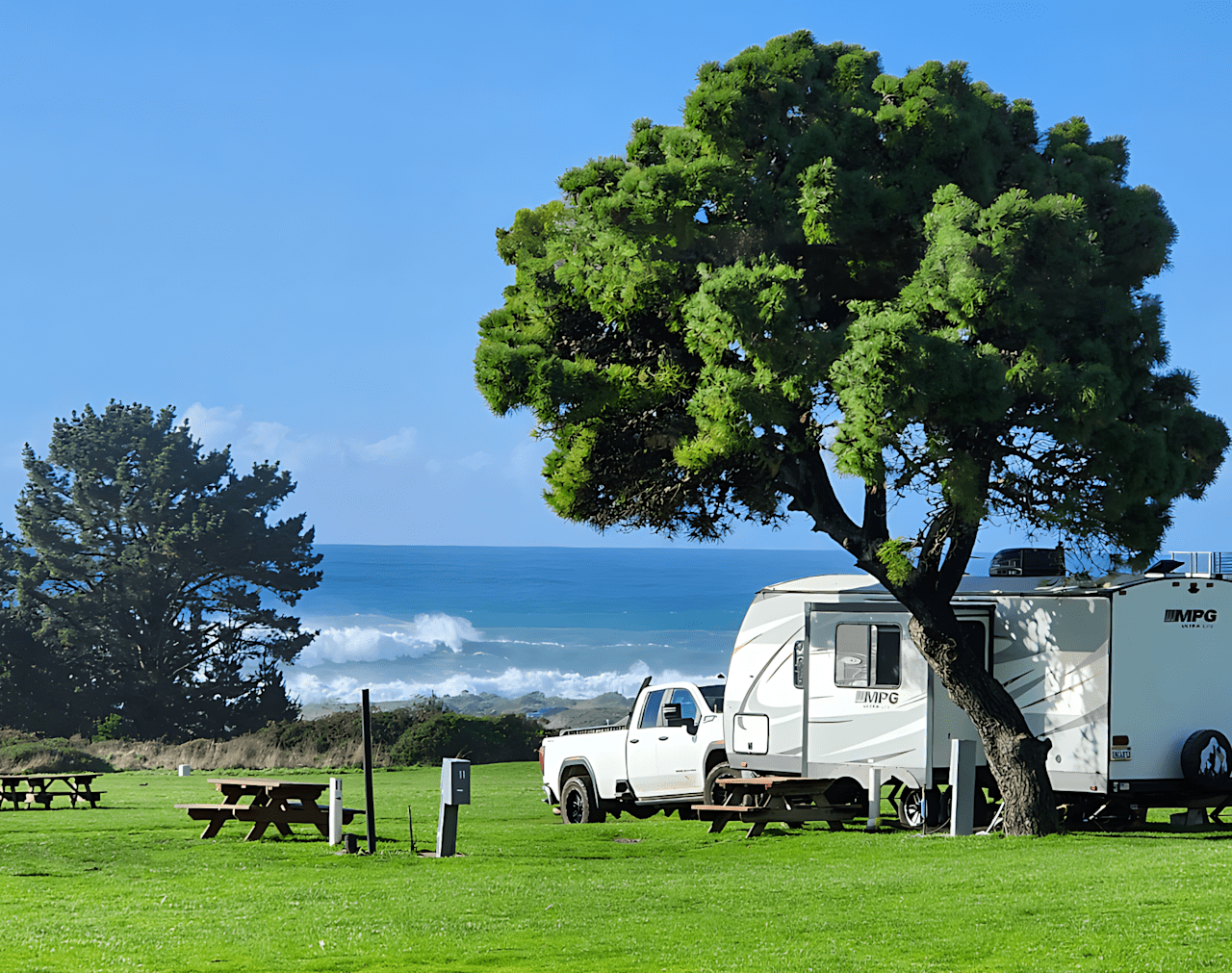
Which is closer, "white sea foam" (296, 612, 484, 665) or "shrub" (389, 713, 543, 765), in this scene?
"shrub" (389, 713, 543, 765)

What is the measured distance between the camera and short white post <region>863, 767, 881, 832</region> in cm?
1681

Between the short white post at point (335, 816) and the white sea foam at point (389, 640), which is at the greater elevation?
the white sea foam at point (389, 640)

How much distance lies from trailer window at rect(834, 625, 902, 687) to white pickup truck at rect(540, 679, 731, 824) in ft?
5.98

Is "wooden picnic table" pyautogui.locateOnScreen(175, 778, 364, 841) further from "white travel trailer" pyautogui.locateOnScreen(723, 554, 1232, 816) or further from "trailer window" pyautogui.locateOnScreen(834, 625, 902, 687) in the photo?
"trailer window" pyautogui.locateOnScreen(834, 625, 902, 687)

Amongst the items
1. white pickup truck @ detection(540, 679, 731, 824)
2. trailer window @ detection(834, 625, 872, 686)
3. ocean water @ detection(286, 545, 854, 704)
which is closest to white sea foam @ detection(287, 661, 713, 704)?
ocean water @ detection(286, 545, 854, 704)

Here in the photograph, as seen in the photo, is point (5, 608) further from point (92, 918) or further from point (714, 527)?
point (92, 918)

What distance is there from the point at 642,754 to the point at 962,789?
434 cm

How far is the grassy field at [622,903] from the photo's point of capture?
851 cm

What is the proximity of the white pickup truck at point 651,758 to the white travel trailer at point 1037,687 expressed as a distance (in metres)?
0.38

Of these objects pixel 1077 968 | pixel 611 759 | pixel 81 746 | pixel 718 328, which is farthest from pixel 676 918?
pixel 81 746

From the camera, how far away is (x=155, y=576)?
2094 inches

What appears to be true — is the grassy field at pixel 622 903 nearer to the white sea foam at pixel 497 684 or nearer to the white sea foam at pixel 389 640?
the white sea foam at pixel 497 684

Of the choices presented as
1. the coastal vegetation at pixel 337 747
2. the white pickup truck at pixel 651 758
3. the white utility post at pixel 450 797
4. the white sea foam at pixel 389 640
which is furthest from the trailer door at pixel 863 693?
the white sea foam at pixel 389 640

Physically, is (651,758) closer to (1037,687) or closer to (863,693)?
(863,693)
